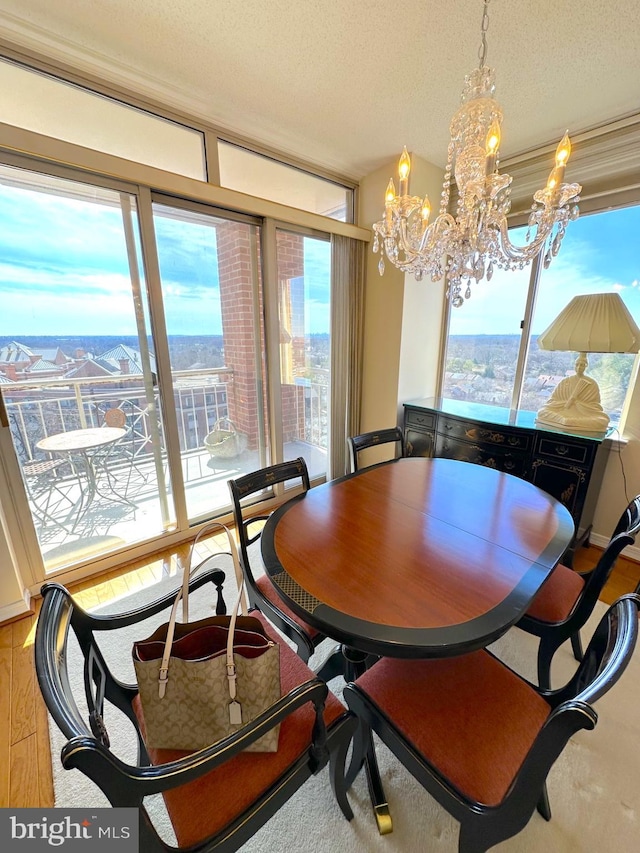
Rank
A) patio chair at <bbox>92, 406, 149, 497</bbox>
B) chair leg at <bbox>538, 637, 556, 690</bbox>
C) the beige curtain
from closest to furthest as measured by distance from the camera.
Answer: chair leg at <bbox>538, 637, 556, 690</bbox>, patio chair at <bbox>92, 406, 149, 497</bbox>, the beige curtain

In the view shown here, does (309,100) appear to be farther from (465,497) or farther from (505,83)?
(465,497)

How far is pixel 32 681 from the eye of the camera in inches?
59.7

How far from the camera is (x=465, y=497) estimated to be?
1.60 m

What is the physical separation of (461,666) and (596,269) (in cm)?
267

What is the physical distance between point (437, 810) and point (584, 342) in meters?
2.30

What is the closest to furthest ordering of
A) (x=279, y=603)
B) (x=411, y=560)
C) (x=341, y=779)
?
(x=341, y=779), (x=411, y=560), (x=279, y=603)

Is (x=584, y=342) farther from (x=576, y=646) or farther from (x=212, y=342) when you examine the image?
(x=212, y=342)

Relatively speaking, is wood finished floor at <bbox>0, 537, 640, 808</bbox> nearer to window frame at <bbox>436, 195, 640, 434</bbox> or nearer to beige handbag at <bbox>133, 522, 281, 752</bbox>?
beige handbag at <bbox>133, 522, 281, 752</bbox>

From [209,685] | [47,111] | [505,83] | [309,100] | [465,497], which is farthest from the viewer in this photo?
[309,100]

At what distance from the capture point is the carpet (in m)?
1.04

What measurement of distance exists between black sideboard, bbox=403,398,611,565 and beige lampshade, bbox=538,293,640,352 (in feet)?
1.76

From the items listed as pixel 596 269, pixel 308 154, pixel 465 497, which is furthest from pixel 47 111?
pixel 596 269

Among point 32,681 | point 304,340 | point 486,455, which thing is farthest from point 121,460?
point 486,455

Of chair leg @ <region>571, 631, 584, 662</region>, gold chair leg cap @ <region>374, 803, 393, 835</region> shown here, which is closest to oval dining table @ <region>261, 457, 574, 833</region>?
gold chair leg cap @ <region>374, 803, 393, 835</region>
